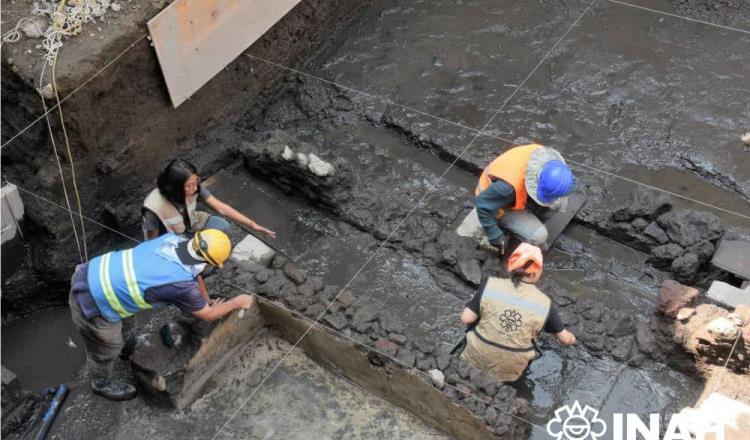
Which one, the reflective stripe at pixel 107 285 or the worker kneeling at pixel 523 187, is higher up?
the reflective stripe at pixel 107 285

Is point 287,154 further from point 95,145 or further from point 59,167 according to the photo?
point 59,167

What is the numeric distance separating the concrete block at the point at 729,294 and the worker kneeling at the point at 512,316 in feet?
5.00

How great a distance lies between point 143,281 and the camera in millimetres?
4824

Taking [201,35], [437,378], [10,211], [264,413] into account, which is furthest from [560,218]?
[10,211]

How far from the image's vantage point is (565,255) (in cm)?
655

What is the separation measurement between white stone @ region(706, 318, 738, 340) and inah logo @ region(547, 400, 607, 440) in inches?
38.1

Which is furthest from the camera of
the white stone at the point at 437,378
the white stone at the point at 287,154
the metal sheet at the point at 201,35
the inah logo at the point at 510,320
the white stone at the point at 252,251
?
the white stone at the point at 287,154

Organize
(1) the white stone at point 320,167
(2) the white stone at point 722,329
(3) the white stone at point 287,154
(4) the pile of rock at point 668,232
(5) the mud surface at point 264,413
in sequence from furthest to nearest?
(3) the white stone at point 287,154, (1) the white stone at point 320,167, (4) the pile of rock at point 668,232, (5) the mud surface at point 264,413, (2) the white stone at point 722,329

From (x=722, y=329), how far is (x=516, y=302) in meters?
1.51

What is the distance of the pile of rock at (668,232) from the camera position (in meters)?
6.18

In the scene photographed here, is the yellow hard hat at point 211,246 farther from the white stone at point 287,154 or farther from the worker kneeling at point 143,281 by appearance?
the white stone at point 287,154

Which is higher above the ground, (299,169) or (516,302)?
(516,302)

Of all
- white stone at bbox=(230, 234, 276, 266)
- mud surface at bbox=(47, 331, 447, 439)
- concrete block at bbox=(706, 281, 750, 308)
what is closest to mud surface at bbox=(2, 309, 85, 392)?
mud surface at bbox=(47, 331, 447, 439)

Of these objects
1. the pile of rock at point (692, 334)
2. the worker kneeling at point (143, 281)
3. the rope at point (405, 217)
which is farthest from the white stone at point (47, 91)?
the pile of rock at point (692, 334)
